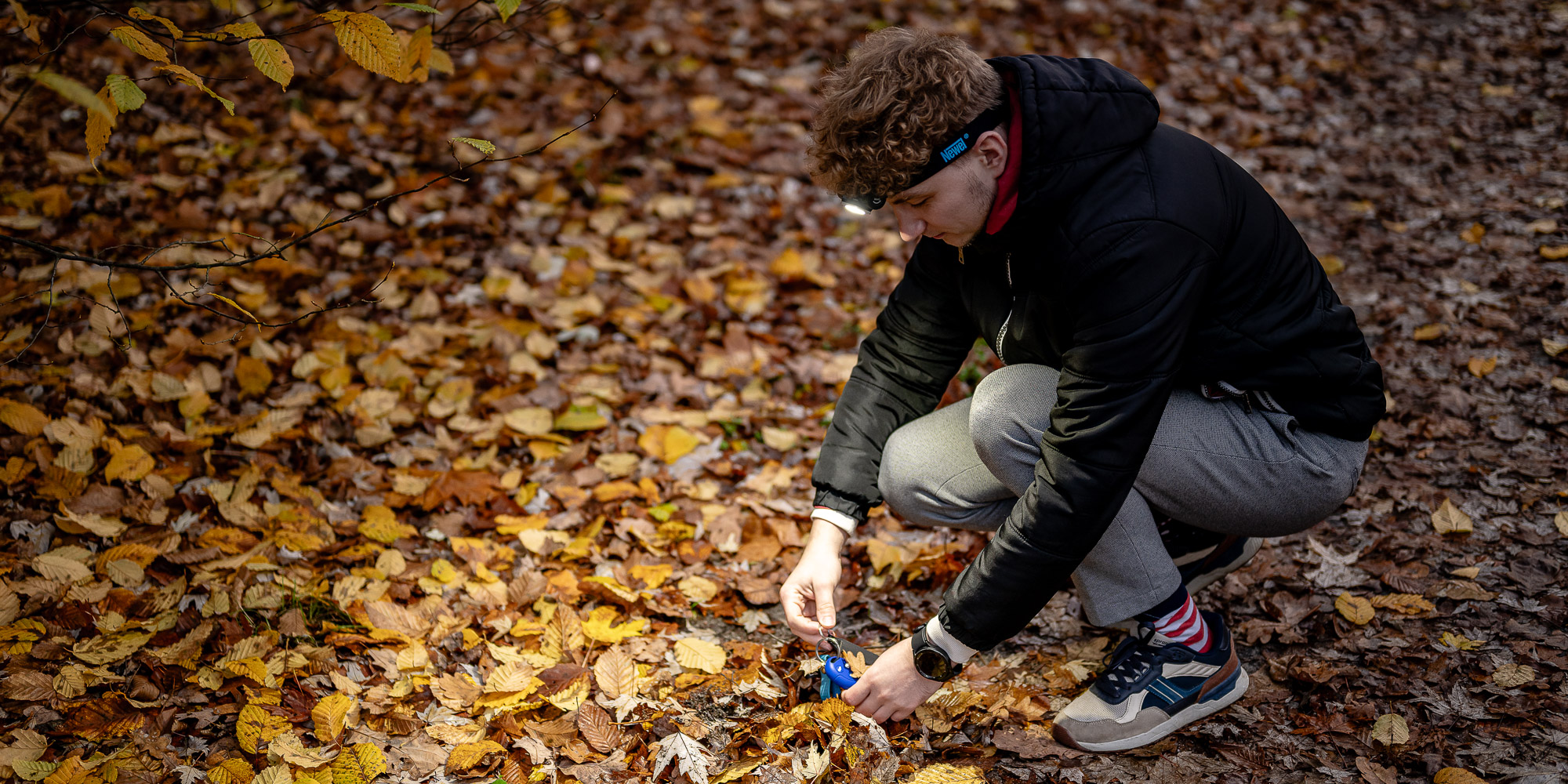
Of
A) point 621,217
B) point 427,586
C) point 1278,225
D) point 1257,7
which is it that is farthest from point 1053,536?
point 1257,7

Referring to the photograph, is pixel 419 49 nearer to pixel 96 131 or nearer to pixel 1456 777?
pixel 96 131

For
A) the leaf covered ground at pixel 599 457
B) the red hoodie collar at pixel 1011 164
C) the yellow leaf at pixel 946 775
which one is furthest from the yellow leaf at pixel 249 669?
the red hoodie collar at pixel 1011 164

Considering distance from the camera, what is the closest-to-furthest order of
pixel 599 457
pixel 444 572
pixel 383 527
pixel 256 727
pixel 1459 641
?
pixel 256 727 → pixel 1459 641 → pixel 444 572 → pixel 383 527 → pixel 599 457

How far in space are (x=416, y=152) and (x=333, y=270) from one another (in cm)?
89

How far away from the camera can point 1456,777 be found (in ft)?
5.98

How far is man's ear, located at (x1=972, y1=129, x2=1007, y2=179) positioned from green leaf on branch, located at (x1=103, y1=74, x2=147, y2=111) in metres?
1.41

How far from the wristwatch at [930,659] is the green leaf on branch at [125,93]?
1676mm

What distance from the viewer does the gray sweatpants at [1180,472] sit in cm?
186

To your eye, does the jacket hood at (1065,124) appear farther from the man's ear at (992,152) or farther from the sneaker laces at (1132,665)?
the sneaker laces at (1132,665)

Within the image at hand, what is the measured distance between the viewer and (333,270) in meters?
3.45

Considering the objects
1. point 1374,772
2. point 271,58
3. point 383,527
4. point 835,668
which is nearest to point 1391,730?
point 1374,772

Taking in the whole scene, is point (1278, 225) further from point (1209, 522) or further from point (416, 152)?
point (416, 152)

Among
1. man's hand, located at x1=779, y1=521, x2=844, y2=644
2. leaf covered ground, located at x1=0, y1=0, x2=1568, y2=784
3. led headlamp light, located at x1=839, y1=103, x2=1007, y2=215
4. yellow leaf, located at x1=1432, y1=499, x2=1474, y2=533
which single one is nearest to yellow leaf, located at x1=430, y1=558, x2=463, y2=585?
leaf covered ground, located at x1=0, y1=0, x2=1568, y2=784

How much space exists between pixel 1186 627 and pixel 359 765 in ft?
5.68
